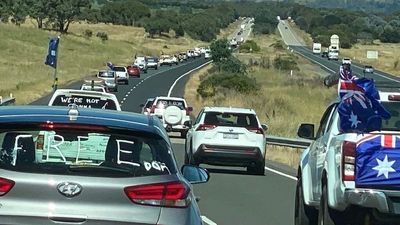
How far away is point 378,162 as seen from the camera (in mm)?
9328

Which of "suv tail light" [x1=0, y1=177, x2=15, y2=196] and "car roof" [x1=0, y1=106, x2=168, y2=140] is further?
"car roof" [x1=0, y1=106, x2=168, y2=140]

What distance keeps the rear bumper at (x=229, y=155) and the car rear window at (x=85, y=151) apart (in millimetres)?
15072

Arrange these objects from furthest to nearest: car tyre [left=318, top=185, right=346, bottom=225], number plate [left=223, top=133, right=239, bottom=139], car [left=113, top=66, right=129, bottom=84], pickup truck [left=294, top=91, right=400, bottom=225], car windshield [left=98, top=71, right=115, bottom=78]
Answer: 1. car [left=113, top=66, right=129, bottom=84]
2. car windshield [left=98, top=71, right=115, bottom=78]
3. number plate [left=223, top=133, right=239, bottom=139]
4. car tyre [left=318, top=185, right=346, bottom=225]
5. pickup truck [left=294, top=91, right=400, bottom=225]

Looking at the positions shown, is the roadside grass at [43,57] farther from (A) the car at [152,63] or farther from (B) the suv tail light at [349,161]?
(B) the suv tail light at [349,161]

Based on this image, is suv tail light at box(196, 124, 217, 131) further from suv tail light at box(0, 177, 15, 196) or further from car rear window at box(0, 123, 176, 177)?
suv tail light at box(0, 177, 15, 196)

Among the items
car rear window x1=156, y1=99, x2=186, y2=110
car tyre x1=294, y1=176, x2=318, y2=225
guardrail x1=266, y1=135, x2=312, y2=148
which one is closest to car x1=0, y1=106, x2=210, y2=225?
car tyre x1=294, y1=176, x2=318, y2=225

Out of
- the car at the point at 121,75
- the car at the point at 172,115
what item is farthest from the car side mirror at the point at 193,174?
the car at the point at 121,75

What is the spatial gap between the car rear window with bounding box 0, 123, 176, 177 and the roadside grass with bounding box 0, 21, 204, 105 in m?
45.1

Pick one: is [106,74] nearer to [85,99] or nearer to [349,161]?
[85,99]

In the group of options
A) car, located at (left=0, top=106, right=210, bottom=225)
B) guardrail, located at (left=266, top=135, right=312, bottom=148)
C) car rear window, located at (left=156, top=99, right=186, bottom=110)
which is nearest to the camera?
car, located at (left=0, top=106, right=210, bottom=225)

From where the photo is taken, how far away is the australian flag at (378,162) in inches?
368

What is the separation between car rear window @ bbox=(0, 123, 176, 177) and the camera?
626cm

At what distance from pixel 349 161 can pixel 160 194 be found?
3674 mm

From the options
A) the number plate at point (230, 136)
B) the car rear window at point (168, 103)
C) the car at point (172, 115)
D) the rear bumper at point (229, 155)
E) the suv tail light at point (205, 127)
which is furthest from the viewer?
the car rear window at point (168, 103)
